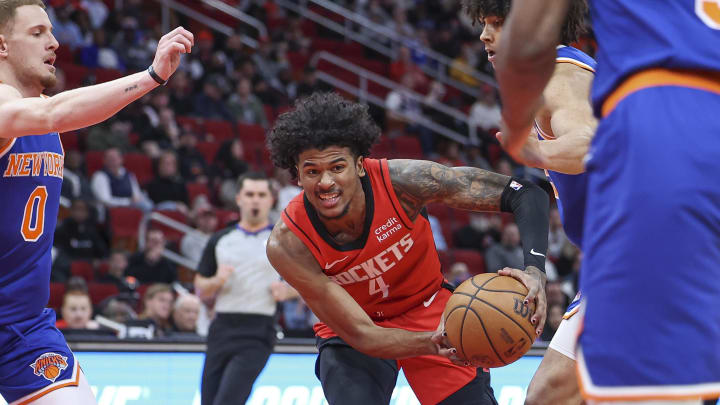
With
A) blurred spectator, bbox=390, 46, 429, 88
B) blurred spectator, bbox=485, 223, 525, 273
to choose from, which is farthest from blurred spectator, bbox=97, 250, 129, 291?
blurred spectator, bbox=390, 46, 429, 88

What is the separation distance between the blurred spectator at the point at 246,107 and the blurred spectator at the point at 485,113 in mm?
4001

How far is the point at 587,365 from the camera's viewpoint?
1894 mm

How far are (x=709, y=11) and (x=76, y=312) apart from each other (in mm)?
7018

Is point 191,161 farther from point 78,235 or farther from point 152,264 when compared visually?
point 152,264

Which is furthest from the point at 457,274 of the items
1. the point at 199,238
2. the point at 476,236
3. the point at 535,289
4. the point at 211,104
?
the point at 535,289

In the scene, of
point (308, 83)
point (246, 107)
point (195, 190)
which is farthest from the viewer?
point (308, 83)

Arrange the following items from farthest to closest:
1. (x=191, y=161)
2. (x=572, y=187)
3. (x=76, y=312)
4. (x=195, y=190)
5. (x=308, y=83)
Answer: (x=308, y=83) < (x=191, y=161) < (x=195, y=190) < (x=76, y=312) < (x=572, y=187)

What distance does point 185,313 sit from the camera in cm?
872

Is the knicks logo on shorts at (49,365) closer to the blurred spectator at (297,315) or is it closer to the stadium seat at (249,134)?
the blurred spectator at (297,315)

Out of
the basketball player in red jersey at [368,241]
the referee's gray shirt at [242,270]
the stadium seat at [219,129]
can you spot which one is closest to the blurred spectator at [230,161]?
the stadium seat at [219,129]

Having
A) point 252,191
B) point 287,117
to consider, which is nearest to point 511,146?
point 287,117

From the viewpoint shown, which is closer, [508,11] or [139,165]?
[508,11]

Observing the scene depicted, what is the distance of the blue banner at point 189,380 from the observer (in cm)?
666

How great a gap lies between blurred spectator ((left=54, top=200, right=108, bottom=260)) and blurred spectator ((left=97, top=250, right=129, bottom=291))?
1.52 feet
